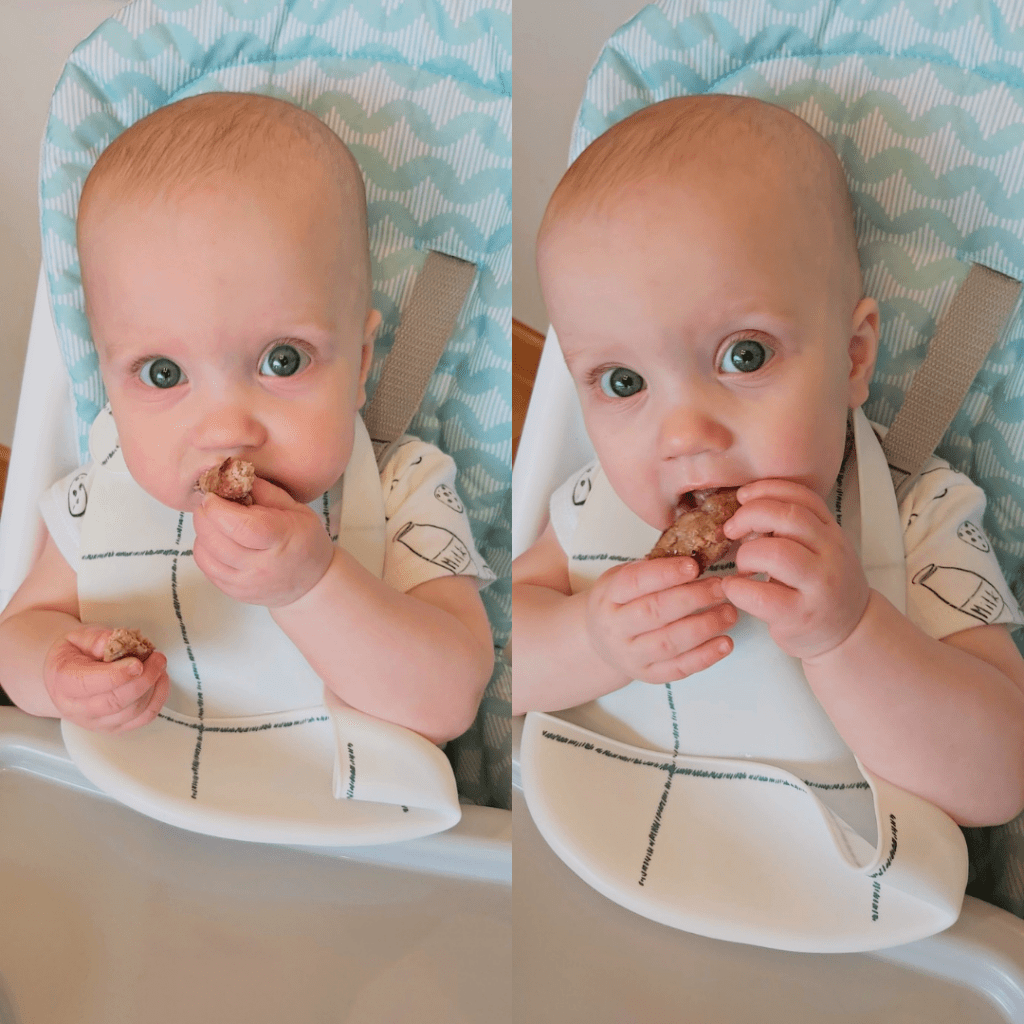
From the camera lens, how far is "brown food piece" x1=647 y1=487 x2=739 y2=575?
46 cm

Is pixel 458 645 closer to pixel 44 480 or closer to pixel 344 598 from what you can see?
pixel 344 598

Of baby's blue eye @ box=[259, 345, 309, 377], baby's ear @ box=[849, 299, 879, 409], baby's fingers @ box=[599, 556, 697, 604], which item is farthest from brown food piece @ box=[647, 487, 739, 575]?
baby's blue eye @ box=[259, 345, 309, 377]

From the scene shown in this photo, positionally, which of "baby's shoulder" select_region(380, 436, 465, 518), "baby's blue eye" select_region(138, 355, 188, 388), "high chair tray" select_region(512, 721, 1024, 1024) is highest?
"baby's blue eye" select_region(138, 355, 188, 388)

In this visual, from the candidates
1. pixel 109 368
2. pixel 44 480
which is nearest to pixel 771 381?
pixel 109 368

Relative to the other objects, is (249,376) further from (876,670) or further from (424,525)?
(876,670)

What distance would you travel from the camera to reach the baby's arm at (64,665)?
53cm

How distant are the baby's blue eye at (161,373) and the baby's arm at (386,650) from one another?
13cm

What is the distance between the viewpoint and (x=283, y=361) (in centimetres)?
53

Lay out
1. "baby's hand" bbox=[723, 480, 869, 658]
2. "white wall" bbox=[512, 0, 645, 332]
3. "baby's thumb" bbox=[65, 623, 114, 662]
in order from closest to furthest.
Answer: "baby's hand" bbox=[723, 480, 869, 658] → "baby's thumb" bbox=[65, 623, 114, 662] → "white wall" bbox=[512, 0, 645, 332]

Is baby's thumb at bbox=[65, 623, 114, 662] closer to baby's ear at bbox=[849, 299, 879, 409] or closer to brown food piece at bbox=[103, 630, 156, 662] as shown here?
brown food piece at bbox=[103, 630, 156, 662]

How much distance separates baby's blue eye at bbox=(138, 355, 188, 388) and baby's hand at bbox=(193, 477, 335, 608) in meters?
0.07

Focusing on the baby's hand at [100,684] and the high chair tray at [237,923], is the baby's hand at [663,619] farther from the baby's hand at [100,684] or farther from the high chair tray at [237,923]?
the baby's hand at [100,684]

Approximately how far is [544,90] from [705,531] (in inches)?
18.1

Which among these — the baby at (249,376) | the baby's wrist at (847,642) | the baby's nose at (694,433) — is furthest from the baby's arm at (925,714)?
the baby at (249,376)
